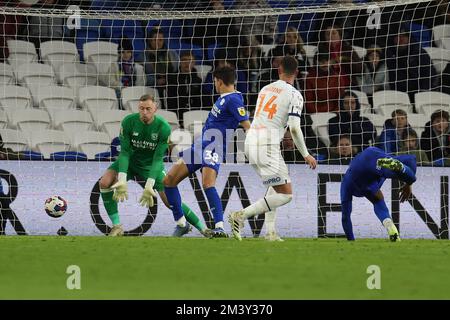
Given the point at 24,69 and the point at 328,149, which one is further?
the point at 24,69

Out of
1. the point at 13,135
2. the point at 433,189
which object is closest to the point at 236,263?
the point at 433,189

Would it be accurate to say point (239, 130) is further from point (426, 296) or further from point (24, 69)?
point (426, 296)

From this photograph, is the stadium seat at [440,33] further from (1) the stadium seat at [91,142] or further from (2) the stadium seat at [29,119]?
(2) the stadium seat at [29,119]

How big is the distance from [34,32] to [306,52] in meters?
4.83

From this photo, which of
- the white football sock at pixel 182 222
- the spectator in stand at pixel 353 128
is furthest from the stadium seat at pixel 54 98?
the white football sock at pixel 182 222

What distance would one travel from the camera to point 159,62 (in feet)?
57.7

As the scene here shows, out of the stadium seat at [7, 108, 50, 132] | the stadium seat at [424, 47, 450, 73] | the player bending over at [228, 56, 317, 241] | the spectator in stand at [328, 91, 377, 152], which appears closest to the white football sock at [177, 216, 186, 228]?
the player bending over at [228, 56, 317, 241]

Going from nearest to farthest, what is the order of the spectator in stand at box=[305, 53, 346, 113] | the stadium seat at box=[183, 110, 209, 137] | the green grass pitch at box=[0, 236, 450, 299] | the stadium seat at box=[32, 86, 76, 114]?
the green grass pitch at box=[0, 236, 450, 299]
the stadium seat at box=[183, 110, 209, 137]
the stadium seat at box=[32, 86, 76, 114]
the spectator in stand at box=[305, 53, 346, 113]

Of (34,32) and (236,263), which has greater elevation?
(34,32)

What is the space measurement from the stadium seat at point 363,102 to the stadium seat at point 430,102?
814 mm

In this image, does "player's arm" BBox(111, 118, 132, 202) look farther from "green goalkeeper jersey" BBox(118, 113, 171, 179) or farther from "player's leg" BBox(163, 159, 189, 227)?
"player's leg" BBox(163, 159, 189, 227)

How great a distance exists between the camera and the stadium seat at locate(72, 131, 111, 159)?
1593 cm

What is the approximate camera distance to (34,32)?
60.0 feet

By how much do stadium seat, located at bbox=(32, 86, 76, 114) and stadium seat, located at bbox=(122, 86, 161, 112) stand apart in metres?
0.86
